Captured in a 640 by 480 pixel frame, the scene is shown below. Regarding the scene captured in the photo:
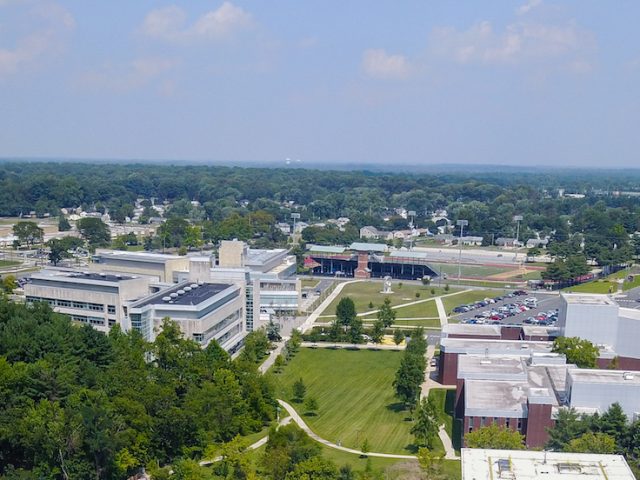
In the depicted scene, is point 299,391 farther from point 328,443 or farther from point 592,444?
point 592,444

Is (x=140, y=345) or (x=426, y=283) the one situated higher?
(x=140, y=345)

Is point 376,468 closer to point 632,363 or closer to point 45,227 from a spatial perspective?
point 632,363

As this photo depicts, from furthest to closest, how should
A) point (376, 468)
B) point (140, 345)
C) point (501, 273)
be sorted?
1. point (501, 273)
2. point (140, 345)
3. point (376, 468)

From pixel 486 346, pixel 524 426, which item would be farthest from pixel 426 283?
pixel 524 426

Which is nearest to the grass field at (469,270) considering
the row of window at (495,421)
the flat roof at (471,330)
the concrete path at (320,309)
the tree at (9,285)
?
the concrete path at (320,309)

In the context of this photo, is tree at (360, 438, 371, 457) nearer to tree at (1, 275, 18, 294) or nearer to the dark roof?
the dark roof

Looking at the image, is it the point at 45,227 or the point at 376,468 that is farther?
the point at 45,227

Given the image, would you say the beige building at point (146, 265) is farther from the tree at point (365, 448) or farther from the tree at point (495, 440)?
the tree at point (495, 440)
